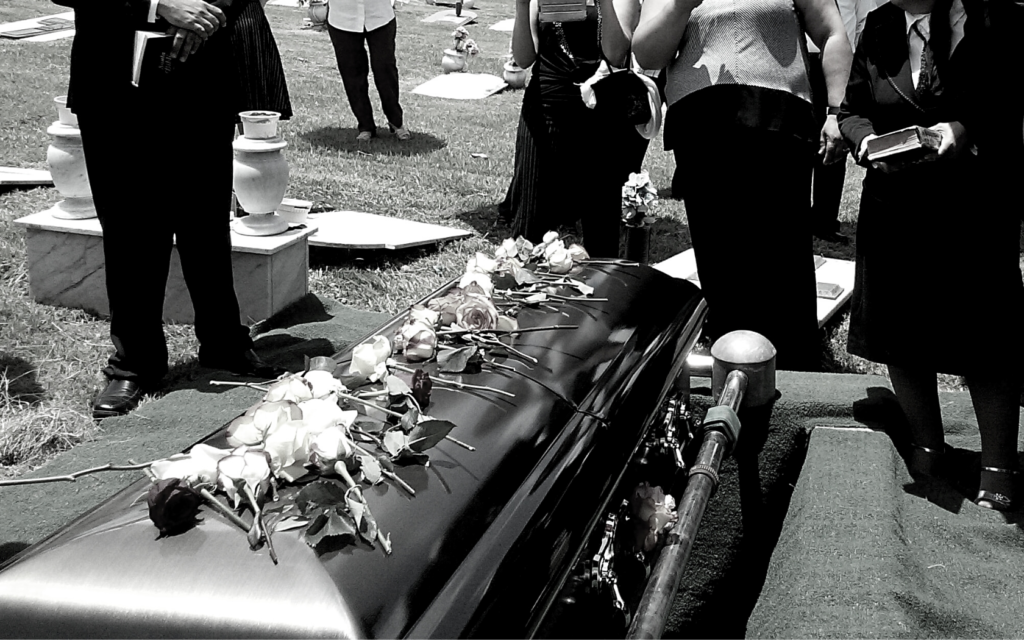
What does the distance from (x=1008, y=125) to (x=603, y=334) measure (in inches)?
47.5

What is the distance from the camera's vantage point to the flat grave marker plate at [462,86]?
455 inches

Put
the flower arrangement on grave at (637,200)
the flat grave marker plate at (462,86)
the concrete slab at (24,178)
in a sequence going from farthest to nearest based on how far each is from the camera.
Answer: the flat grave marker plate at (462,86), the concrete slab at (24,178), the flower arrangement on grave at (637,200)

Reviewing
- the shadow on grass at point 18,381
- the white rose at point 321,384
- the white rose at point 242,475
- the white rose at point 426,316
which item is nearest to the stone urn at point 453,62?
the shadow on grass at point 18,381

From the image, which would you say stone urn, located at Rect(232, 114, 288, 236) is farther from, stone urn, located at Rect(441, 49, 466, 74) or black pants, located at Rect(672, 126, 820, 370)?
stone urn, located at Rect(441, 49, 466, 74)

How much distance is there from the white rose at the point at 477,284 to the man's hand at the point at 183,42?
1.51 metres

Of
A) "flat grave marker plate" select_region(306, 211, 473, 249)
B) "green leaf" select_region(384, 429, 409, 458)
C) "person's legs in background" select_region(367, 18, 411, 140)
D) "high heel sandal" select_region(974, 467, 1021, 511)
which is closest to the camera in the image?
"green leaf" select_region(384, 429, 409, 458)

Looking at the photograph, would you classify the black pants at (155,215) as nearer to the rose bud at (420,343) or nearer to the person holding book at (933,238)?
the rose bud at (420,343)

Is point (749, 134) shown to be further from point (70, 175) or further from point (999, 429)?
point (70, 175)

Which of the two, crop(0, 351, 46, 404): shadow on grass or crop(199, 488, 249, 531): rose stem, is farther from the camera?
crop(0, 351, 46, 404): shadow on grass

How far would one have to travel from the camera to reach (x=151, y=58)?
3.07 metres

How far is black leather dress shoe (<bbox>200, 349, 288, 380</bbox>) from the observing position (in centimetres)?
362

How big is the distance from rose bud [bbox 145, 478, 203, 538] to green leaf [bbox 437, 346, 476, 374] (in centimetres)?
57

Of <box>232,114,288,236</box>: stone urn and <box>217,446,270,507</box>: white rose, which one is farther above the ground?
<box>217,446,270,507</box>: white rose

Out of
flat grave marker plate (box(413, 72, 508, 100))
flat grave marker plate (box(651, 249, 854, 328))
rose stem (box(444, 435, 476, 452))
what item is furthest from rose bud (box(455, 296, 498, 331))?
flat grave marker plate (box(413, 72, 508, 100))
